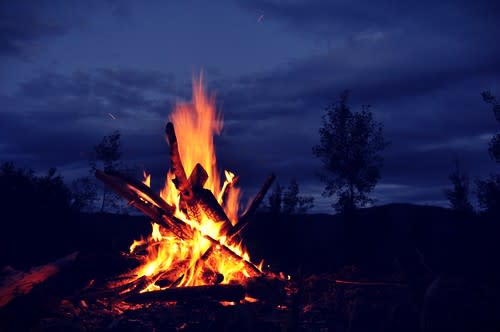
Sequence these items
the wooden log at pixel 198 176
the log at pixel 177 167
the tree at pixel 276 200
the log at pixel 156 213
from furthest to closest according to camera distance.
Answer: the tree at pixel 276 200, the log at pixel 156 213, the wooden log at pixel 198 176, the log at pixel 177 167

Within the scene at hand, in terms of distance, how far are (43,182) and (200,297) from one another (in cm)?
1202

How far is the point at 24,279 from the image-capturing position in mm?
7137

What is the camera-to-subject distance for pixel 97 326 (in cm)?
622

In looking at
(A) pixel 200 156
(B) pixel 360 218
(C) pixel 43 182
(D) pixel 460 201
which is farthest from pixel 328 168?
(A) pixel 200 156

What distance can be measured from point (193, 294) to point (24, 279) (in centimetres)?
298

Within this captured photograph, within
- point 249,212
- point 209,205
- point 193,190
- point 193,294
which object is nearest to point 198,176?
point 193,190

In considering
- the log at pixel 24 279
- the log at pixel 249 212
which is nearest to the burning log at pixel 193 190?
the log at pixel 249 212

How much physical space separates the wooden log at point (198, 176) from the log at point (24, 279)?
266cm

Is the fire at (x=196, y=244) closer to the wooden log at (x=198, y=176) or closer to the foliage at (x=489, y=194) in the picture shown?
the wooden log at (x=198, y=176)

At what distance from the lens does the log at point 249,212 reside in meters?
8.06

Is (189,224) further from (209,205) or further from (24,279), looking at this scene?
(24,279)

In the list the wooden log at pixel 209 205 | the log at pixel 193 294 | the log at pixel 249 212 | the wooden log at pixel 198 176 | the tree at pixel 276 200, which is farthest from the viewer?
the tree at pixel 276 200

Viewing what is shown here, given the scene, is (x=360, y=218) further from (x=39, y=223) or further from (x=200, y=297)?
(x=200, y=297)

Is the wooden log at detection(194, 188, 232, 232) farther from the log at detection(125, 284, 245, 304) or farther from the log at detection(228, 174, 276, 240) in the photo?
the log at detection(125, 284, 245, 304)
